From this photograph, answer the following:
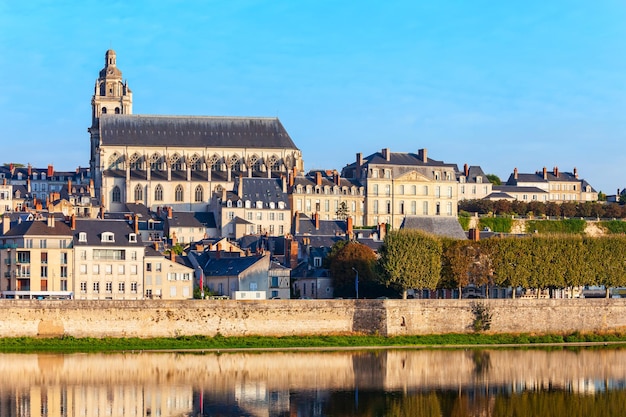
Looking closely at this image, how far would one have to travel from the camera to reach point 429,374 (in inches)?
1788

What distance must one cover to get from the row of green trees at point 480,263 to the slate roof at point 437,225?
10.2 meters

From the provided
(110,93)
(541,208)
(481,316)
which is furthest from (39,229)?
(110,93)

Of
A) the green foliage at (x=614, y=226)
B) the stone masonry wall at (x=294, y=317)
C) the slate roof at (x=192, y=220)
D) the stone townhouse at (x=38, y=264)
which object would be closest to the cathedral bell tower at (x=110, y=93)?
the slate roof at (x=192, y=220)

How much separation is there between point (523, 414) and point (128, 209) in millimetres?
52047

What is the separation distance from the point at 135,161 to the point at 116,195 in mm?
4613

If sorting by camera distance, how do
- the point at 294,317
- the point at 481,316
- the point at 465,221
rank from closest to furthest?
the point at 294,317 → the point at 481,316 → the point at 465,221

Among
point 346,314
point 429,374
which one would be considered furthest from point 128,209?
point 429,374

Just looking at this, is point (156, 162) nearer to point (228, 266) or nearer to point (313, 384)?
point (228, 266)

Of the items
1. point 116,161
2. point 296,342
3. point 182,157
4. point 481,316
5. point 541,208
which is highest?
point 182,157

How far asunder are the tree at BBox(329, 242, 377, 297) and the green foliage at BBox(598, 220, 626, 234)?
35114 millimetres

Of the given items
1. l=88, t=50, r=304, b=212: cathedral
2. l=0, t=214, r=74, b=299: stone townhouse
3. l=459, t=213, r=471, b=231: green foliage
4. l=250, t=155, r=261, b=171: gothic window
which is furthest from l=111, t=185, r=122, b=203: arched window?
l=0, t=214, r=74, b=299: stone townhouse

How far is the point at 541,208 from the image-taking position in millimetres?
94250

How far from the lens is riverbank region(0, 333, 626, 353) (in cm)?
4891

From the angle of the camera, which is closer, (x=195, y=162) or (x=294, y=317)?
(x=294, y=317)
